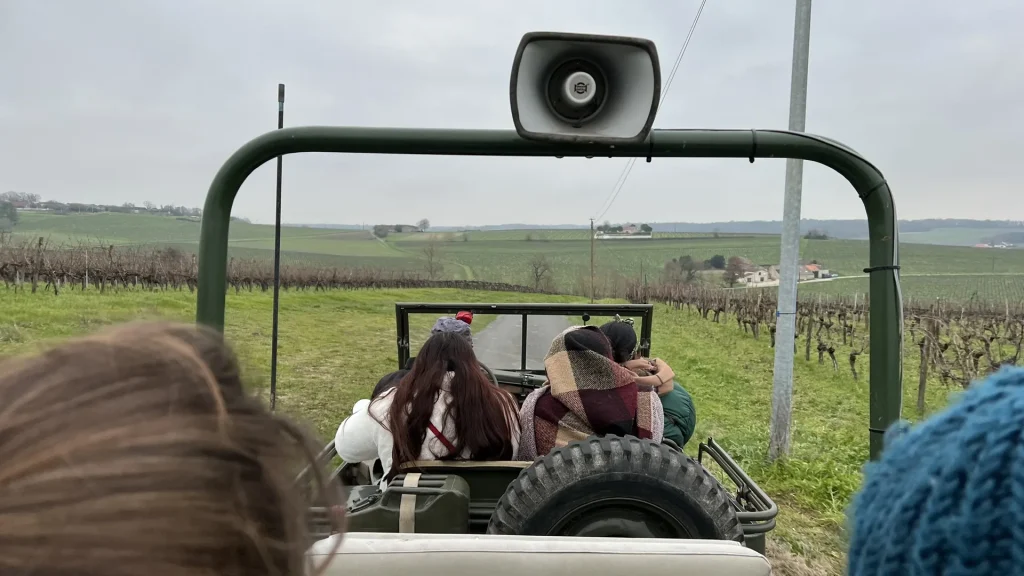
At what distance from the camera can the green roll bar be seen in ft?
5.39

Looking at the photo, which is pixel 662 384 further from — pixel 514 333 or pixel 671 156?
pixel 671 156

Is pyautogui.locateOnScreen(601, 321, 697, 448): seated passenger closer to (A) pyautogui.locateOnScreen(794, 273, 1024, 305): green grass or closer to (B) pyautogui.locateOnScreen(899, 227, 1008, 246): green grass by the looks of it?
(A) pyautogui.locateOnScreen(794, 273, 1024, 305): green grass

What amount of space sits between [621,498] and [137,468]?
1.79 meters

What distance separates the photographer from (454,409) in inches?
114

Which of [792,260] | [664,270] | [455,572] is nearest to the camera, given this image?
[455,572]

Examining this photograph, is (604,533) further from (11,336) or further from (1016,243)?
(1016,243)

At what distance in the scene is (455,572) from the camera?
4.92 feet

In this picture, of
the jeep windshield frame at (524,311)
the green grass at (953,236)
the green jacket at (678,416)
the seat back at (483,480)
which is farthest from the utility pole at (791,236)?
the green grass at (953,236)

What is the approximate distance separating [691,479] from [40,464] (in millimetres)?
1920

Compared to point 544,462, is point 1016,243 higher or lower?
higher

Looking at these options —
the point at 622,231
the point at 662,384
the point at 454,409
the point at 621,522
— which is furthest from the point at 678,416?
the point at 622,231

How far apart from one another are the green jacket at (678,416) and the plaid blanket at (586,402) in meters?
1.07

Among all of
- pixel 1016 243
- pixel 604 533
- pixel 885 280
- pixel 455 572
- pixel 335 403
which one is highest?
pixel 1016 243

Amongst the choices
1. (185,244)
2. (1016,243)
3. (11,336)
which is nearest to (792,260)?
(11,336)
